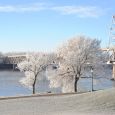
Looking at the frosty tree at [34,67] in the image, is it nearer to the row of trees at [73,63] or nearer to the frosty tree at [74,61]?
the row of trees at [73,63]

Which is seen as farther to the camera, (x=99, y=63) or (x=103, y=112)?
(x=99, y=63)

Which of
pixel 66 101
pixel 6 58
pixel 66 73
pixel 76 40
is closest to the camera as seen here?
pixel 66 101

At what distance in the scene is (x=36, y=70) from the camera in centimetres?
7412

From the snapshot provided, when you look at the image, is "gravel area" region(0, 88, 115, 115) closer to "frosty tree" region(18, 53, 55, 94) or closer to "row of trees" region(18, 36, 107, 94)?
"row of trees" region(18, 36, 107, 94)

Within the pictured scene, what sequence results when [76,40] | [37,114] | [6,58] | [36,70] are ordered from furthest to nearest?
[6,58]
[36,70]
[76,40]
[37,114]

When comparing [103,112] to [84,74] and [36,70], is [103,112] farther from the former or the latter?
[36,70]

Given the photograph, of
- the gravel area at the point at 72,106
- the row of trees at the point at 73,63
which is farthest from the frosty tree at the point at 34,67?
the gravel area at the point at 72,106

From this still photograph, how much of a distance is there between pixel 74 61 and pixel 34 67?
13429 millimetres

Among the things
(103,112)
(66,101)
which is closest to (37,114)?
(103,112)

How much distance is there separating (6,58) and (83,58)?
135814 mm

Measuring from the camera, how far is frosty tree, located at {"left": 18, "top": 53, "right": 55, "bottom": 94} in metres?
70.9

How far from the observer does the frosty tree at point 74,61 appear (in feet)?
207

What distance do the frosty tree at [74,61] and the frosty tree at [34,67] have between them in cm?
638

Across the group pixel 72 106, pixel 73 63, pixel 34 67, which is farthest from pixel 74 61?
pixel 72 106
